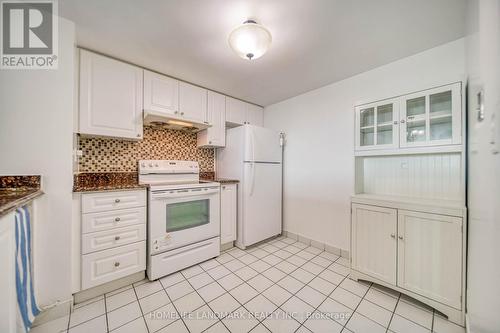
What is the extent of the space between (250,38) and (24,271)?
212cm

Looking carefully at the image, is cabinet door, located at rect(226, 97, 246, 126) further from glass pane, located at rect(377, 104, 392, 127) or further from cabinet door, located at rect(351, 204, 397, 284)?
cabinet door, located at rect(351, 204, 397, 284)

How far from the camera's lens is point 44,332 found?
1301 millimetres

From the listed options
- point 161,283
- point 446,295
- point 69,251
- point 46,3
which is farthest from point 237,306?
point 46,3

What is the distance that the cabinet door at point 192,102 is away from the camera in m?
2.45

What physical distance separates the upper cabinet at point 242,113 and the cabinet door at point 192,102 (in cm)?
44

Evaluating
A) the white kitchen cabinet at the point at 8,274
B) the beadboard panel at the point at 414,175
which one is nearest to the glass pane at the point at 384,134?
the beadboard panel at the point at 414,175

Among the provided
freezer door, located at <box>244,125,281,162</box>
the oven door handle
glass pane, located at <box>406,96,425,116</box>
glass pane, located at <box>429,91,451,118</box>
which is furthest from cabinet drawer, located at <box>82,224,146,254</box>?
glass pane, located at <box>429,91,451,118</box>

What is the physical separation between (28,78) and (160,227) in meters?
1.58

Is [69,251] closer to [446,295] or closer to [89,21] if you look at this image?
[89,21]

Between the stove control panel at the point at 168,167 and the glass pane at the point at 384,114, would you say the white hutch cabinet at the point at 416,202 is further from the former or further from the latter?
the stove control panel at the point at 168,167

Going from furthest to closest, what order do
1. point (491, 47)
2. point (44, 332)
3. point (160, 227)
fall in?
point (160, 227)
point (44, 332)
point (491, 47)

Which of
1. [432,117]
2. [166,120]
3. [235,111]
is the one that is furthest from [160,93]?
[432,117]

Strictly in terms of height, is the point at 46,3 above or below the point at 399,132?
above

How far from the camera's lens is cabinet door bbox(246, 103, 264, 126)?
3.30m
